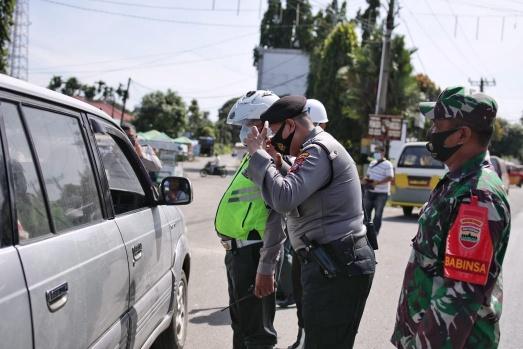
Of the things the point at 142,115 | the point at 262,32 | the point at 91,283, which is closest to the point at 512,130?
the point at 262,32

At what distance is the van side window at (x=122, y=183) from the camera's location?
11.1ft

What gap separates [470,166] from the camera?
2062 millimetres

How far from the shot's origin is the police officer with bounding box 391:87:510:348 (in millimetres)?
1877

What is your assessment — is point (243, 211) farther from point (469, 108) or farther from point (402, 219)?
point (402, 219)

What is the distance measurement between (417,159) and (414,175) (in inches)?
17.6

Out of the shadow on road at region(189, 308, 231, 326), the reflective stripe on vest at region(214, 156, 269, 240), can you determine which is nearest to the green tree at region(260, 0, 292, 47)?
the shadow on road at region(189, 308, 231, 326)

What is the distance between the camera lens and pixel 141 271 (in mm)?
2959

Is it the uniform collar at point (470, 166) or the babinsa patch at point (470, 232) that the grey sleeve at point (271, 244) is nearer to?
the uniform collar at point (470, 166)

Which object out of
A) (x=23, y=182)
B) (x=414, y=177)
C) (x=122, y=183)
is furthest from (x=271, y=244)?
(x=414, y=177)

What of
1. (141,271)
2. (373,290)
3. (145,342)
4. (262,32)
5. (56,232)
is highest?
(262,32)

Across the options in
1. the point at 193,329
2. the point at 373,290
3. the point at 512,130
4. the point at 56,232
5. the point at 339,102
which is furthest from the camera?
the point at 512,130

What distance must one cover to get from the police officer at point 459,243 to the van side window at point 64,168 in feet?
4.81

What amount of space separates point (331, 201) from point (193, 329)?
2.71 meters

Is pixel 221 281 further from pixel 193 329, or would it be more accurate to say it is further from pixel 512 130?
pixel 512 130
